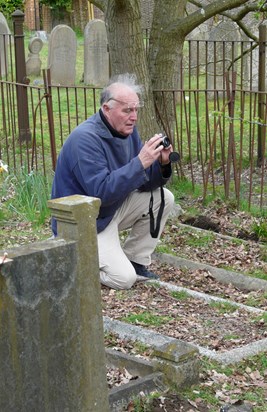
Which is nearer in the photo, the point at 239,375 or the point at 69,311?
the point at 69,311

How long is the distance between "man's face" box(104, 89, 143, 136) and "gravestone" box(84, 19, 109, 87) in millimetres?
11120

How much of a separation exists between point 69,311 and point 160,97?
587 centimetres

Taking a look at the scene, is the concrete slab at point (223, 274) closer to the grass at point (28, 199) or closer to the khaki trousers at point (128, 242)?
the khaki trousers at point (128, 242)

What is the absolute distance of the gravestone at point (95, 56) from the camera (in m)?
16.6

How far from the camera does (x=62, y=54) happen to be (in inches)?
642

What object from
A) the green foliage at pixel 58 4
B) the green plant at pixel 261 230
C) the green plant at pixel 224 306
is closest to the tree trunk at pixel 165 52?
the green plant at pixel 261 230

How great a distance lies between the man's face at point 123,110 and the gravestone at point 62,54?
10.8m

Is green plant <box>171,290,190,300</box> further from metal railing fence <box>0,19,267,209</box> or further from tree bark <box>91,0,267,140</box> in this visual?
tree bark <box>91,0,267,140</box>

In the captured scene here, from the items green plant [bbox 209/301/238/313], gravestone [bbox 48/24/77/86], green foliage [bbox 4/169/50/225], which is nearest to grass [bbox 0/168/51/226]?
green foliage [bbox 4/169/50/225]

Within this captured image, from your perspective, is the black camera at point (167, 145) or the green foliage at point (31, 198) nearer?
the black camera at point (167, 145)

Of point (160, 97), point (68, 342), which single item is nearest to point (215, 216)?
point (160, 97)

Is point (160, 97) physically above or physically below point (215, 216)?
above

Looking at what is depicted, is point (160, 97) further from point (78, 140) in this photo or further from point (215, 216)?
point (78, 140)

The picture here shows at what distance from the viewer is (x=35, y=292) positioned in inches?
121
